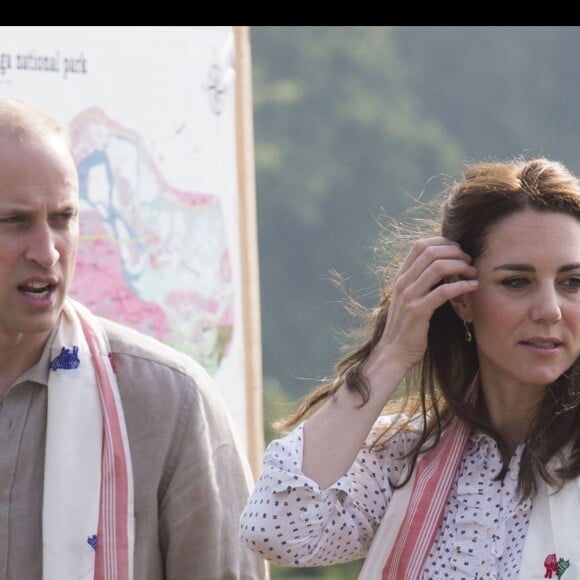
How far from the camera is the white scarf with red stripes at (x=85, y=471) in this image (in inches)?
139

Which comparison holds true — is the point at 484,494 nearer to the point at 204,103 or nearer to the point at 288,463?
the point at 288,463

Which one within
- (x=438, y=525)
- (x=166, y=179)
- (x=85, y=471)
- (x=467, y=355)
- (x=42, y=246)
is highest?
(x=166, y=179)

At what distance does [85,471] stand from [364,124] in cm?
2945

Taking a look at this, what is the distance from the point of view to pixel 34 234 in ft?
11.6

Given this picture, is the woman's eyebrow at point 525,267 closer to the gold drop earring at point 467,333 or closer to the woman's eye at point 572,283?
the woman's eye at point 572,283

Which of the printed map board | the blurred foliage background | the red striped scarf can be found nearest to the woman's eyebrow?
the red striped scarf

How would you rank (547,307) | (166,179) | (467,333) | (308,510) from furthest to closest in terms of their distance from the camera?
(166,179) → (467,333) → (308,510) → (547,307)

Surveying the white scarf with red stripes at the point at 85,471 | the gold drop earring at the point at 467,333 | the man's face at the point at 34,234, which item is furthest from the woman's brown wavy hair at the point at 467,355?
the man's face at the point at 34,234

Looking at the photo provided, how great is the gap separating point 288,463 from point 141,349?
521mm

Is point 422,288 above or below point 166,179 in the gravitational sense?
below

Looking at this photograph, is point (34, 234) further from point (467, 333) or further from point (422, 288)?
point (467, 333)

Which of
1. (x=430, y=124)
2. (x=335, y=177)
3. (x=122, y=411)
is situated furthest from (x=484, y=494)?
(x=430, y=124)

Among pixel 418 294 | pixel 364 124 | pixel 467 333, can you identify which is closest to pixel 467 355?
pixel 467 333

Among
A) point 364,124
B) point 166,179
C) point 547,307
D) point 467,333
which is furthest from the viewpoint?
point 364,124
